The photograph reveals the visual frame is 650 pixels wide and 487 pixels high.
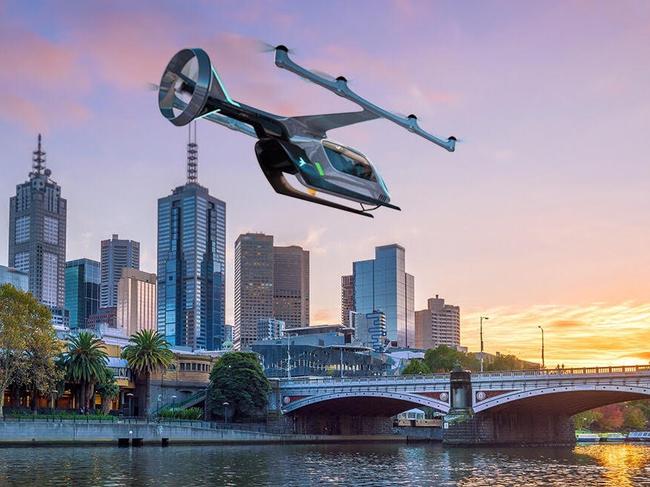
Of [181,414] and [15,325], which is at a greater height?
[15,325]

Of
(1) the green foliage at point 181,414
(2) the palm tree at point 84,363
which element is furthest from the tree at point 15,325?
(1) the green foliage at point 181,414

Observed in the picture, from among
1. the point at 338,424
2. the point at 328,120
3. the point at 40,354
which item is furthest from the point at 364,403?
the point at 328,120

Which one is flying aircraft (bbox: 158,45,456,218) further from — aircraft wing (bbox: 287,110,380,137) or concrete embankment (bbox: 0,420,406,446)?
concrete embankment (bbox: 0,420,406,446)

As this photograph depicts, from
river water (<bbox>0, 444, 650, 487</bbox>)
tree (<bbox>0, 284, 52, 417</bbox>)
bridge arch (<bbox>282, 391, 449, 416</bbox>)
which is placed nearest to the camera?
river water (<bbox>0, 444, 650, 487</bbox>)

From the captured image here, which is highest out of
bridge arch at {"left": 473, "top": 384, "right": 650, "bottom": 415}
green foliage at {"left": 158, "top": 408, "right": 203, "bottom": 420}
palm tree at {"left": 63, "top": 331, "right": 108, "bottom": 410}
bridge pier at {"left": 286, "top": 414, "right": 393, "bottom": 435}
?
palm tree at {"left": 63, "top": 331, "right": 108, "bottom": 410}

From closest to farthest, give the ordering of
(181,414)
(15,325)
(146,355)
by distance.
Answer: (15,325) → (181,414) → (146,355)

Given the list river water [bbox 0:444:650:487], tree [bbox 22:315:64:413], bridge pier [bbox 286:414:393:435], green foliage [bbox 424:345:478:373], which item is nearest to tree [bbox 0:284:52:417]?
tree [bbox 22:315:64:413]

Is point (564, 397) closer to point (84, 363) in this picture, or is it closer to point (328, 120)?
point (84, 363)
